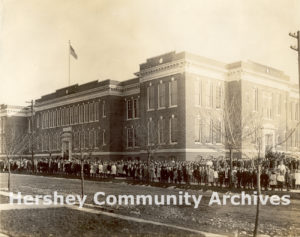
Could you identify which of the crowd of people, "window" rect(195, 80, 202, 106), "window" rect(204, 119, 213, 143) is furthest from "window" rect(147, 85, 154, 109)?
the crowd of people

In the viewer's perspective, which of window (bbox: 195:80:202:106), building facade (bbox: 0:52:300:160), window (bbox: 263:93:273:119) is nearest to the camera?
building facade (bbox: 0:52:300:160)

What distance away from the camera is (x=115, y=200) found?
12.5m

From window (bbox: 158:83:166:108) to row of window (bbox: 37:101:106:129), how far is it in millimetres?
6781

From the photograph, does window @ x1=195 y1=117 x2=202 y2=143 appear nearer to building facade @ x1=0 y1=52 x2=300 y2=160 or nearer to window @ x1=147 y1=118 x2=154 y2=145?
building facade @ x1=0 y1=52 x2=300 y2=160

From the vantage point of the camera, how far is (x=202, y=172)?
17.6 meters

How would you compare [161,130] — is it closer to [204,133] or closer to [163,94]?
[163,94]

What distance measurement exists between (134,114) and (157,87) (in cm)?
480

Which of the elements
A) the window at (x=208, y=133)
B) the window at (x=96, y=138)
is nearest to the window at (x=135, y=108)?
the window at (x=96, y=138)

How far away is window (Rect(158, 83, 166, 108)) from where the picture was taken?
25156 millimetres

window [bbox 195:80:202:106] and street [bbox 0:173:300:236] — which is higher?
window [bbox 195:80:202:106]

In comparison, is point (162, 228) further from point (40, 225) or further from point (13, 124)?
point (13, 124)

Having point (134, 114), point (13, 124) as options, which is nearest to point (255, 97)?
point (134, 114)

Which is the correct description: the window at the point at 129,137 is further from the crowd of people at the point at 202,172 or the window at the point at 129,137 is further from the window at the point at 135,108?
the crowd of people at the point at 202,172

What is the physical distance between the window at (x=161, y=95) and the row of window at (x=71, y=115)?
678cm
